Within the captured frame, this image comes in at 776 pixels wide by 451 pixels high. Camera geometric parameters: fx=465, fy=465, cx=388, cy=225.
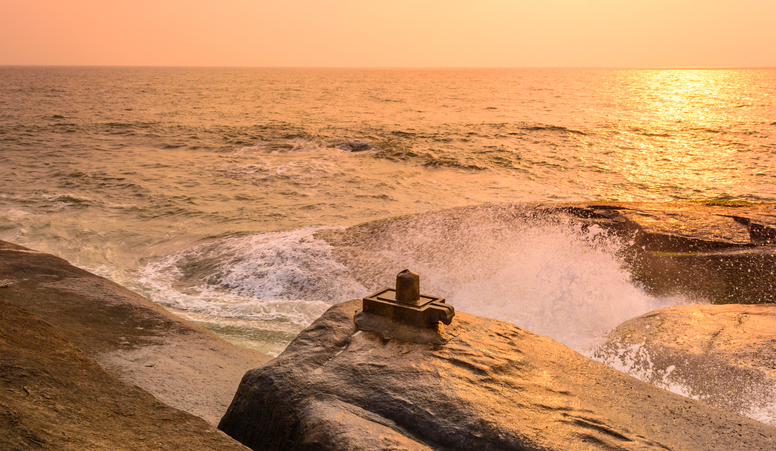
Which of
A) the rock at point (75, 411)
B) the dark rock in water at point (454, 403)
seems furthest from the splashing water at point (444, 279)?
the rock at point (75, 411)

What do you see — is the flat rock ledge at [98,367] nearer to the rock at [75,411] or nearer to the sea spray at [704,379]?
the rock at [75,411]

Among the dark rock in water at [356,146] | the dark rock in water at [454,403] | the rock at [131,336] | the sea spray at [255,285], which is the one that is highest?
the dark rock in water at [356,146]

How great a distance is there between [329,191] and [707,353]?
9473 millimetres

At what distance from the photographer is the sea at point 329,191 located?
535cm

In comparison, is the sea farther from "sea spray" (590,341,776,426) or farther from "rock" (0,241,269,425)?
"rock" (0,241,269,425)

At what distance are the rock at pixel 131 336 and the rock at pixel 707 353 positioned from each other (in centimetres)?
292

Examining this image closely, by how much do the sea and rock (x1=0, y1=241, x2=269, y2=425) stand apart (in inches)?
43.6

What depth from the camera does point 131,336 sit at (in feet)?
11.1

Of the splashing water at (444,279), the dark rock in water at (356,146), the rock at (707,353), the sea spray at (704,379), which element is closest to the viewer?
the sea spray at (704,379)

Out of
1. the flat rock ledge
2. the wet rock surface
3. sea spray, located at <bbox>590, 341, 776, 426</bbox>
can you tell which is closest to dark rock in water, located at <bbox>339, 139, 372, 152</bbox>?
the wet rock surface

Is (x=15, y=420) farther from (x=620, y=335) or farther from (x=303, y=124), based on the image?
(x=303, y=124)

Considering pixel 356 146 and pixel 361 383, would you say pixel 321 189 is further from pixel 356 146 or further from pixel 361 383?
pixel 361 383

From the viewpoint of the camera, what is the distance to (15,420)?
1.48 m

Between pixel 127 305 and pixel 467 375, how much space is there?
10.0 feet
